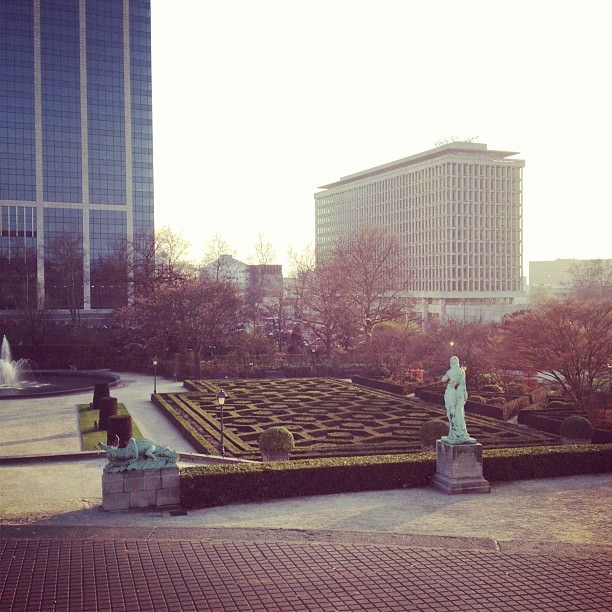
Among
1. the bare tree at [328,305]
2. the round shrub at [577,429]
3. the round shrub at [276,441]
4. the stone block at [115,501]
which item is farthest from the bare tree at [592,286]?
the stone block at [115,501]

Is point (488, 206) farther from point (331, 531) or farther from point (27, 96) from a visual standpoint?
point (331, 531)

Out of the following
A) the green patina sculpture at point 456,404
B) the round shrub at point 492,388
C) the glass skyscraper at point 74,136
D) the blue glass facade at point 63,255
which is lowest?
the round shrub at point 492,388

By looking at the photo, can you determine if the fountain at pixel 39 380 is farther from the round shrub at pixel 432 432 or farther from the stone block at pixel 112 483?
the stone block at pixel 112 483

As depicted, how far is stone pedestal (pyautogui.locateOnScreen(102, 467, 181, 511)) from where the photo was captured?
17109 mm

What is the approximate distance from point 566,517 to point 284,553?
7.28m

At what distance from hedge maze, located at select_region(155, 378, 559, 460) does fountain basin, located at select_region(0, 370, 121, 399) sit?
266 inches

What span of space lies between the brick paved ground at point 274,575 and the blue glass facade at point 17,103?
88057mm

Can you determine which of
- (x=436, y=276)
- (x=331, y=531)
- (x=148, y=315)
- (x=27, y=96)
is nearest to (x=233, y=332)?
(x=148, y=315)

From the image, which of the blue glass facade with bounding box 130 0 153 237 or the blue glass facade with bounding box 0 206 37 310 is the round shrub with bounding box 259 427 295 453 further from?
the blue glass facade with bounding box 130 0 153 237

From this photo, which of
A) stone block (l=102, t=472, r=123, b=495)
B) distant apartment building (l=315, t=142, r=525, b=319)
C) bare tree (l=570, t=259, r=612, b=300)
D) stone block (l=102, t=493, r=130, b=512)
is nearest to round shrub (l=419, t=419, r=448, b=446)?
stone block (l=102, t=493, r=130, b=512)

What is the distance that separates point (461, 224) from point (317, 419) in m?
101

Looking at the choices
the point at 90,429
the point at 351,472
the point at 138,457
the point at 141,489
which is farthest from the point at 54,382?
the point at 351,472

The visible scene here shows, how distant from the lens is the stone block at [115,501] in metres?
17.1

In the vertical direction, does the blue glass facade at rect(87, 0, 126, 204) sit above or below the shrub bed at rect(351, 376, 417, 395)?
above
